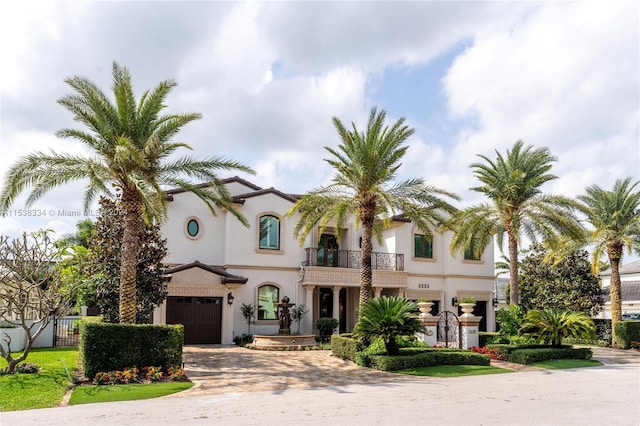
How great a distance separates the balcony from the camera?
28.2 meters

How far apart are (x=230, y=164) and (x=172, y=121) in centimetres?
217

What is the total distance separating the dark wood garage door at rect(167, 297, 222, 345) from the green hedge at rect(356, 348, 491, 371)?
9.49m

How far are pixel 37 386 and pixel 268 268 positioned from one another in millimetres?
14901

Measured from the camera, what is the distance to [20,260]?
14656mm

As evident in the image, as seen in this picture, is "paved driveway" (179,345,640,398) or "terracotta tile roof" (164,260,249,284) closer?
"paved driveway" (179,345,640,398)

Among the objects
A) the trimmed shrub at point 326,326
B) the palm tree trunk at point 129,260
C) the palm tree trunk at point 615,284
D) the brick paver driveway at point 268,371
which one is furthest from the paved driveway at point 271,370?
the palm tree trunk at point 615,284

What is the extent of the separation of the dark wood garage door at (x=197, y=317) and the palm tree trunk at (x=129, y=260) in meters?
8.58

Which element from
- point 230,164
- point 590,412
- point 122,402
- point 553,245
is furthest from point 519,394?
point 553,245

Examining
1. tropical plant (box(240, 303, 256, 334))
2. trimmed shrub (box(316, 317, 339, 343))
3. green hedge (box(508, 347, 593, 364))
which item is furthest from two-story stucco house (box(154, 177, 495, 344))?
green hedge (box(508, 347, 593, 364))

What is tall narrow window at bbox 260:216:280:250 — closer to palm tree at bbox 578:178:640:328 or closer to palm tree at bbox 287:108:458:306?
palm tree at bbox 287:108:458:306

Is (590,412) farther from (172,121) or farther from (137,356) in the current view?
(172,121)

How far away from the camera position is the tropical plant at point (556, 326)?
66.7 feet

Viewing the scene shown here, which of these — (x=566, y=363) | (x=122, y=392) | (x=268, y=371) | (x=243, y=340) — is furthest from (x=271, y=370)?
(x=566, y=363)

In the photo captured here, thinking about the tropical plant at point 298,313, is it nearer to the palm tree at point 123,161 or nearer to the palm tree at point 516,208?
the palm tree at point 516,208
